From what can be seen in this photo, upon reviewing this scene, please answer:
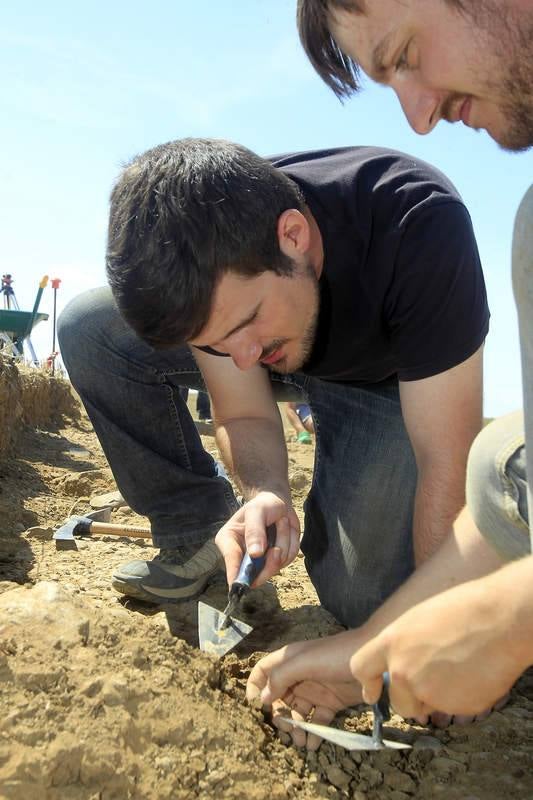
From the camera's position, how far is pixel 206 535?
306 cm

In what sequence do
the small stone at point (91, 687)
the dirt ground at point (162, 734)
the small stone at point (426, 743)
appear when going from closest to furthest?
the dirt ground at point (162, 734)
the small stone at point (91, 687)
the small stone at point (426, 743)

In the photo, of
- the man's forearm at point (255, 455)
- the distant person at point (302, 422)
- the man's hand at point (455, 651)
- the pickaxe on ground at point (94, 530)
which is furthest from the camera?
the distant person at point (302, 422)

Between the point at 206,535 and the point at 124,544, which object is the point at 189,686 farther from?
the point at 124,544

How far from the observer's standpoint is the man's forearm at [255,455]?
2598 mm

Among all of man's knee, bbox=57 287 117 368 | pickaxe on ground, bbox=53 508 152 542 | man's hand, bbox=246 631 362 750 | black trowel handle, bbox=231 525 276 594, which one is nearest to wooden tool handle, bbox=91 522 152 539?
pickaxe on ground, bbox=53 508 152 542

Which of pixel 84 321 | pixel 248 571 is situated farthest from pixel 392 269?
pixel 84 321

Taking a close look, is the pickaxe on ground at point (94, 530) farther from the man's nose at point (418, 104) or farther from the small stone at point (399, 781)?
the man's nose at point (418, 104)

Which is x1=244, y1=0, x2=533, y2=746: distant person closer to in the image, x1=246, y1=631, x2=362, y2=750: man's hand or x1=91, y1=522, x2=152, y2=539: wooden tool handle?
x1=246, y1=631, x2=362, y2=750: man's hand

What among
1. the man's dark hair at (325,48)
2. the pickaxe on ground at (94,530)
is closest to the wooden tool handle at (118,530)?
the pickaxe on ground at (94,530)

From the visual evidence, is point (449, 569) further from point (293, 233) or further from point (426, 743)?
point (293, 233)

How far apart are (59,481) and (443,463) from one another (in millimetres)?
3654

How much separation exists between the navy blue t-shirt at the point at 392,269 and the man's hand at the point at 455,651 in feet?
3.59

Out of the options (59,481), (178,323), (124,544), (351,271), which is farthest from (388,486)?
(59,481)

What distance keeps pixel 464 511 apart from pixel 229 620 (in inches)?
32.5
